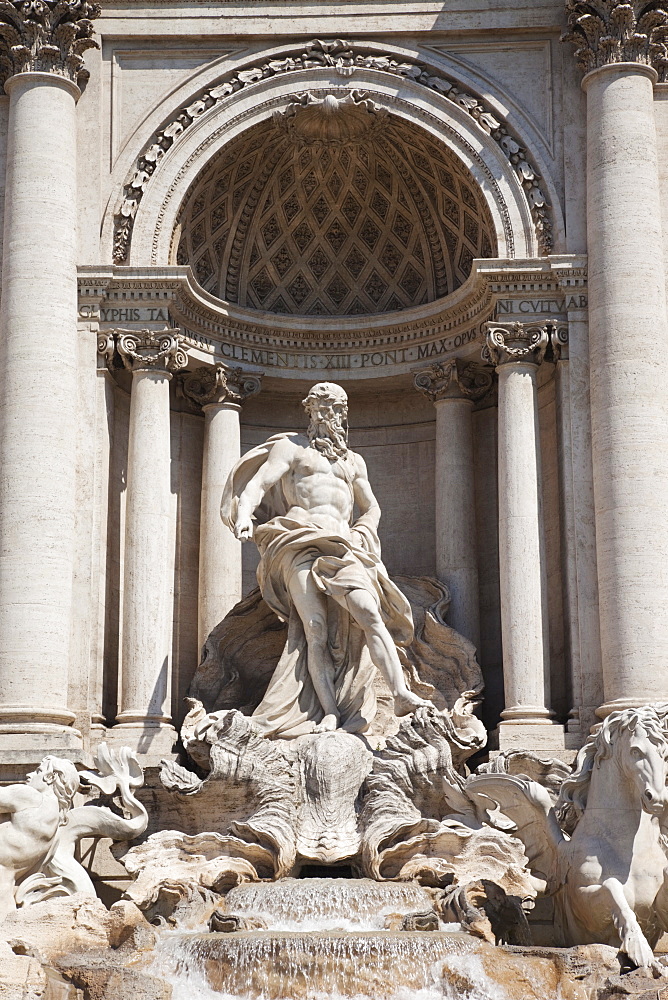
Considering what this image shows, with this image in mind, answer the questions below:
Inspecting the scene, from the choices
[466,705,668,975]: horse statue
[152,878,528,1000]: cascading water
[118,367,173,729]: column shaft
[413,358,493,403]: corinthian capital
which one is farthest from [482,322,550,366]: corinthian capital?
[152,878,528,1000]: cascading water

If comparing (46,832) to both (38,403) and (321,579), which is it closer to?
(321,579)

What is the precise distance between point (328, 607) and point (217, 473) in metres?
2.86

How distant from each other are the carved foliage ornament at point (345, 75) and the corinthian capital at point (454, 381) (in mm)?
1837

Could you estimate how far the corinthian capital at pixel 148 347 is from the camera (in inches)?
754

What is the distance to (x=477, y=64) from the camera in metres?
20.1

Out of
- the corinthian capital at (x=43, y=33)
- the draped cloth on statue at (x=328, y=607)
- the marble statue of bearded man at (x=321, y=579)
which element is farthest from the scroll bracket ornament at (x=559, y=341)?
the corinthian capital at (x=43, y=33)

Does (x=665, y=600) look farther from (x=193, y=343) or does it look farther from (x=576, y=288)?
(x=193, y=343)

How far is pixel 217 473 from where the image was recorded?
19984 millimetres

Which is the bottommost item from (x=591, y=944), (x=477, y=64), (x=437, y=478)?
(x=591, y=944)

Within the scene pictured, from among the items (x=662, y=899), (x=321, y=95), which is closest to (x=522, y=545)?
(x=662, y=899)

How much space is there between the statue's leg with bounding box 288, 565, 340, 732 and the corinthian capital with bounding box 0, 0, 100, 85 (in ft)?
21.8

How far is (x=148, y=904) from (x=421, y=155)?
10.1 metres

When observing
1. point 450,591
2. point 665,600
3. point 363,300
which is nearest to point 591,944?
point 665,600

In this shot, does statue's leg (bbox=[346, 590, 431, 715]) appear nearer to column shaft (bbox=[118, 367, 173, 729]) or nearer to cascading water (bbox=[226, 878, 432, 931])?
column shaft (bbox=[118, 367, 173, 729])
